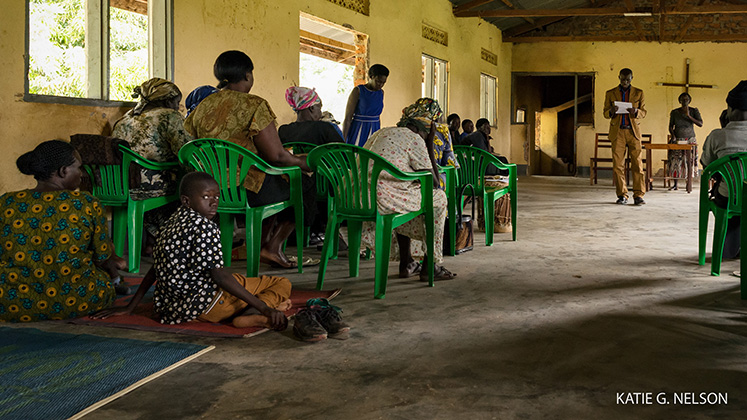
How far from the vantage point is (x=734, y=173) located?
3.87 meters

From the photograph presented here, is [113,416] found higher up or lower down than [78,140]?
lower down

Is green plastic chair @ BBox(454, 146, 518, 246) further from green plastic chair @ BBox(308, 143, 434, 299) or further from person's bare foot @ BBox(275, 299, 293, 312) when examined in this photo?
person's bare foot @ BBox(275, 299, 293, 312)

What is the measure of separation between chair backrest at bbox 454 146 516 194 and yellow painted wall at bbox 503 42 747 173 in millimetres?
11308

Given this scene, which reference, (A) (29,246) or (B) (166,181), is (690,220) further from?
(A) (29,246)

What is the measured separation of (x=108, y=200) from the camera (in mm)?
4074

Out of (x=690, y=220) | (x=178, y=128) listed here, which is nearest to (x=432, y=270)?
(x=178, y=128)

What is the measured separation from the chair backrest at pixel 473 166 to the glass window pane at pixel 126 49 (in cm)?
260

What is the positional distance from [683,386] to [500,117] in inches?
562

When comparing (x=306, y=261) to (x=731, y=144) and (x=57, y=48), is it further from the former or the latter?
(x=731, y=144)

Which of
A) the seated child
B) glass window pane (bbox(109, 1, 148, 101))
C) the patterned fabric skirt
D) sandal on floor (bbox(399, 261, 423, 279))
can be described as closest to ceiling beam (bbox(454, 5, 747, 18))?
the patterned fabric skirt

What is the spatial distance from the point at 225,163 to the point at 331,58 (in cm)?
798

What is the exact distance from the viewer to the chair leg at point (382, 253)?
11.1 feet

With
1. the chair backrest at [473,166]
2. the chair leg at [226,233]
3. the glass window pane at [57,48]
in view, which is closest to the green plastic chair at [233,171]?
the chair leg at [226,233]

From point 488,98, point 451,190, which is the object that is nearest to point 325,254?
point 451,190
